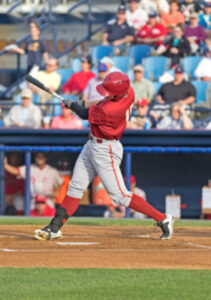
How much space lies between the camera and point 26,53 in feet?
57.1

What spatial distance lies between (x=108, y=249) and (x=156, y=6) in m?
10.4

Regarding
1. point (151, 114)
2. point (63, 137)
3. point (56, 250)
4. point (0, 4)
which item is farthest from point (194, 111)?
point (0, 4)

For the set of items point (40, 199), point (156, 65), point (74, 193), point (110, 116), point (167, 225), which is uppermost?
point (156, 65)

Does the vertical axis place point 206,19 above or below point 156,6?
below

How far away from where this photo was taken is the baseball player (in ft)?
28.2

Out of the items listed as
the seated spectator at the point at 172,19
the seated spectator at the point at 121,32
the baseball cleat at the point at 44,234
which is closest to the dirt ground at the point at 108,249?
the baseball cleat at the point at 44,234

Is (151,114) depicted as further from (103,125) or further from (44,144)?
(103,125)

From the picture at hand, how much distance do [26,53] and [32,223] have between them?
6933 mm

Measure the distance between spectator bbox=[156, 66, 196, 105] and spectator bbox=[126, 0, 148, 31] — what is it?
361 cm

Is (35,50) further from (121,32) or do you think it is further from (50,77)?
(121,32)

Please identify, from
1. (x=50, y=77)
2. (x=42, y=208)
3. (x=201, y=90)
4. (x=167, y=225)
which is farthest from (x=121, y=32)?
(x=167, y=225)

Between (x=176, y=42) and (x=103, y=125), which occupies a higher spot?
(x=176, y=42)

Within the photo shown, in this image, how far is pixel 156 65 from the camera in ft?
52.4

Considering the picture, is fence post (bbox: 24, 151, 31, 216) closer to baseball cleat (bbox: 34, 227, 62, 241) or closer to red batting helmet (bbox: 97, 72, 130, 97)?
baseball cleat (bbox: 34, 227, 62, 241)
